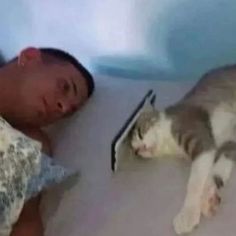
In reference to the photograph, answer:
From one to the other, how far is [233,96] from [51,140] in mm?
376

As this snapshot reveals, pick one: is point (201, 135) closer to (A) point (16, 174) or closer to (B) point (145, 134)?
(B) point (145, 134)

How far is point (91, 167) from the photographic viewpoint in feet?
4.15

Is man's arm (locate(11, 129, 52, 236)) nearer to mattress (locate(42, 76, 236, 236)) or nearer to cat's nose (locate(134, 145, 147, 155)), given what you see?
mattress (locate(42, 76, 236, 236))

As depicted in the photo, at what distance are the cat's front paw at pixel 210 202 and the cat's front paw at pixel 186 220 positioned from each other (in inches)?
0.5

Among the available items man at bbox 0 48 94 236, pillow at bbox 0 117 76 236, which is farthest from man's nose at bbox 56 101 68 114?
pillow at bbox 0 117 76 236

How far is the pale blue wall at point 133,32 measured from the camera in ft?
5.16

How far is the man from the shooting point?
135cm

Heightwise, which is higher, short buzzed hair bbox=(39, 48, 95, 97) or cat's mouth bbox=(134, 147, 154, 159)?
short buzzed hair bbox=(39, 48, 95, 97)

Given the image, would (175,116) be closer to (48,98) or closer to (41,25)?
(48,98)

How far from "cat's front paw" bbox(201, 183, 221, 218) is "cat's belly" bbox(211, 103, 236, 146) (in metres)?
0.17

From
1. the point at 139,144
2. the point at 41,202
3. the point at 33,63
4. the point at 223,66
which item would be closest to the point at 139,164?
the point at 139,144

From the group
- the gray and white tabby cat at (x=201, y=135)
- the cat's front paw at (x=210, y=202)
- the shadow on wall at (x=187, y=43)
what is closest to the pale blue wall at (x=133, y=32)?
the shadow on wall at (x=187, y=43)

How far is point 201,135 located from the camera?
1.31 metres

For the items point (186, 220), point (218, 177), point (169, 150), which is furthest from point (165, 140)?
point (186, 220)
